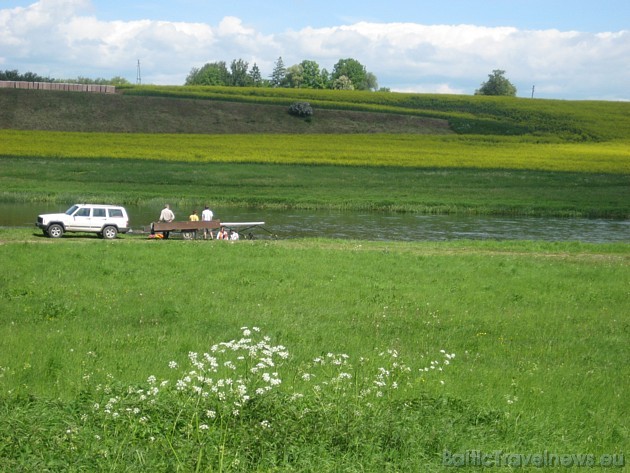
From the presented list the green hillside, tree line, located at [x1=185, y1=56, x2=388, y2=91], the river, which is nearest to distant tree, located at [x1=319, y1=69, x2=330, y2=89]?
tree line, located at [x1=185, y1=56, x2=388, y2=91]

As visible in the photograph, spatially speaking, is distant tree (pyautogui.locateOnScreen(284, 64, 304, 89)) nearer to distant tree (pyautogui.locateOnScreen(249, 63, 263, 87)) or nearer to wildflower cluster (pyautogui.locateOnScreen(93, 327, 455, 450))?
distant tree (pyautogui.locateOnScreen(249, 63, 263, 87))

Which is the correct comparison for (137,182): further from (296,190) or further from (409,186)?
(409,186)

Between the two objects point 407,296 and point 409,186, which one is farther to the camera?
point 409,186

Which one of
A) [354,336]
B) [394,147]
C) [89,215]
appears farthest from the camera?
[394,147]

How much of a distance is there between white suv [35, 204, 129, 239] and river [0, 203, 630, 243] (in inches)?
129

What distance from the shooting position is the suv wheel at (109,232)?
1196 inches

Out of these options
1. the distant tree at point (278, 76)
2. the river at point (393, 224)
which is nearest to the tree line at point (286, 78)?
the distant tree at point (278, 76)

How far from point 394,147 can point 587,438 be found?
5978 cm

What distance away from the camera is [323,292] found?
17.0 metres

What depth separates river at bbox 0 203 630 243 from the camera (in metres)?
34.4

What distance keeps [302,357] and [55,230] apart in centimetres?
2087

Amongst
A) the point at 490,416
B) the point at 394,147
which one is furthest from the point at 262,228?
the point at 394,147

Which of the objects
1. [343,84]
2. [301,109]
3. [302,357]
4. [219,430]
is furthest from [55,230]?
[343,84]

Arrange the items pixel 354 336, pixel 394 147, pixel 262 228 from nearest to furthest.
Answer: pixel 354 336 → pixel 262 228 → pixel 394 147
